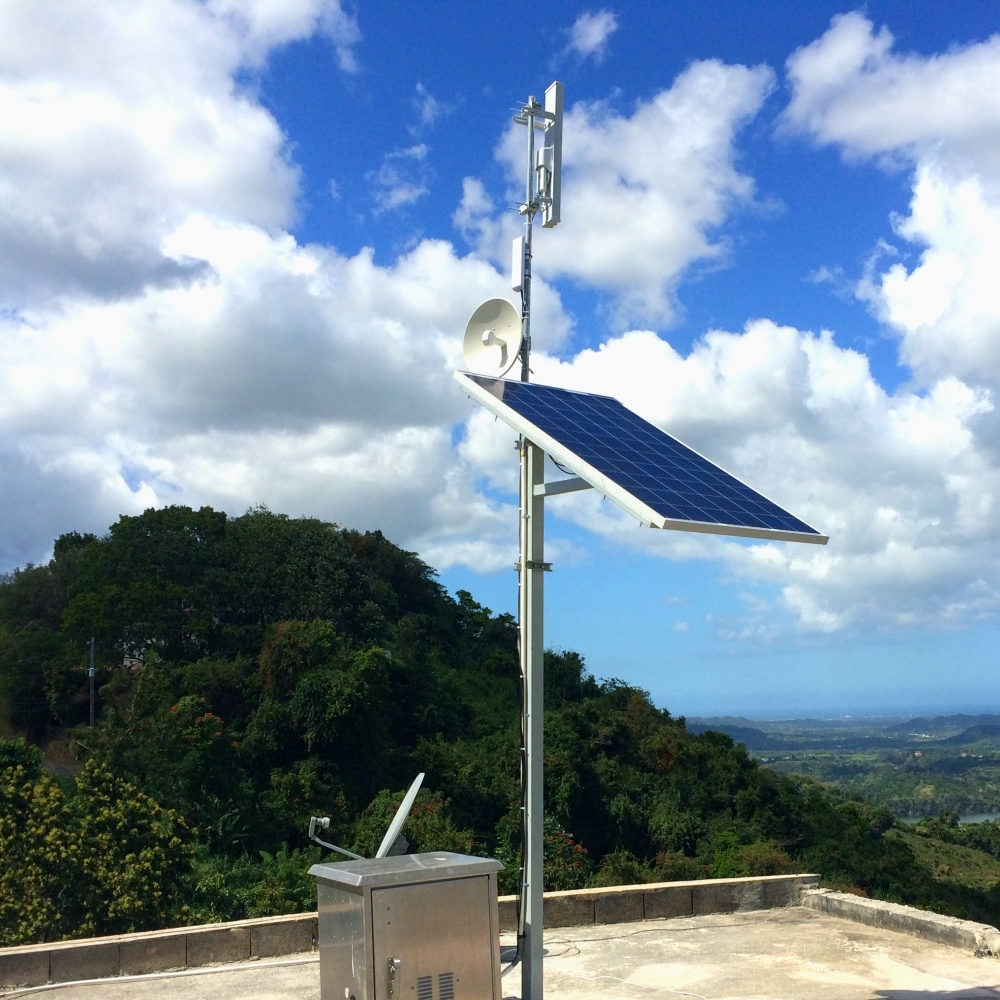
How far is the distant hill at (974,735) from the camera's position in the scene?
424ft

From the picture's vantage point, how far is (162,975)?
7.25 metres

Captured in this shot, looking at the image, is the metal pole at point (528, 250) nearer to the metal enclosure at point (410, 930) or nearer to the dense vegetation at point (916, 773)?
the metal enclosure at point (410, 930)

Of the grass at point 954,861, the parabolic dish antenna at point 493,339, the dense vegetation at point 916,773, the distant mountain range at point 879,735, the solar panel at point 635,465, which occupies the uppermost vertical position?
the parabolic dish antenna at point 493,339

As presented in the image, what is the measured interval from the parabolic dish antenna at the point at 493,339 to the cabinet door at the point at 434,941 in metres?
3.19

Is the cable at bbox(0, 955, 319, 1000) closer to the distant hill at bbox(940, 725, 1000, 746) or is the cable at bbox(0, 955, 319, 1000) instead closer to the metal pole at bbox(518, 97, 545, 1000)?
the metal pole at bbox(518, 97, 545, 1000)

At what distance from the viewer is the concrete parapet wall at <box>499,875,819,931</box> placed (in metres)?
8.66

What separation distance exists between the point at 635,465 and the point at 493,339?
1458 mm

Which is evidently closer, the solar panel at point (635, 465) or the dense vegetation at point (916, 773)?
the solar panel at point (635, 465)

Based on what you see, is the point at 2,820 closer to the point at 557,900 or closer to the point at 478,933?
the point at 557,900

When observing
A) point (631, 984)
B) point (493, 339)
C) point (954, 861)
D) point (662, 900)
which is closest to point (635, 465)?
point (493, 339)

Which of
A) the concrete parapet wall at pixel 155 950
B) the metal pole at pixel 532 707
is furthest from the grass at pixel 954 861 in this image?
the metal pole at pixel 532 707

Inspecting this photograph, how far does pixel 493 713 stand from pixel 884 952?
95.7 ft

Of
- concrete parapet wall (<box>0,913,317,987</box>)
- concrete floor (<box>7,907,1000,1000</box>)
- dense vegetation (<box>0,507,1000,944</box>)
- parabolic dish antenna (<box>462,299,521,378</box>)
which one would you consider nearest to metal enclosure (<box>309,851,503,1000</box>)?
concrete floor (<box>7,907,1000,1000</box>)

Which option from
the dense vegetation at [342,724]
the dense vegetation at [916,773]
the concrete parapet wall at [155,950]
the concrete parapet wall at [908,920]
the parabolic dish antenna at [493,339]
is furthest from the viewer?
the dense vegetation at [916,773]
